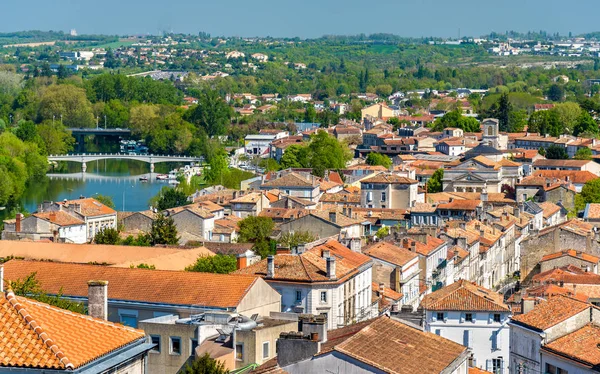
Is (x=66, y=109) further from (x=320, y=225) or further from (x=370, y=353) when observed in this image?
(x=370, y=353)

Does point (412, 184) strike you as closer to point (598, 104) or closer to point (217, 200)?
point (217, 200)

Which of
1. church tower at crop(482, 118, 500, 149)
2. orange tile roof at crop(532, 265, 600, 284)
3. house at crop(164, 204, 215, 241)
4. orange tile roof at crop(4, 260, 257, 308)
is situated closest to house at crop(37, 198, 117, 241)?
house at crop(164, 204, 215, 241)

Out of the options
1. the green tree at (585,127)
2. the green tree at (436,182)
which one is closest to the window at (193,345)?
the green tree at (436,182)

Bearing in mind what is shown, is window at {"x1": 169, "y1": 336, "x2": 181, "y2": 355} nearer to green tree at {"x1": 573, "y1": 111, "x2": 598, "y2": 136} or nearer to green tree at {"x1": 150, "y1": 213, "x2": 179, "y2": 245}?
green tree at {"x1": 150, "y1": 213, "x2": 179, "y2": 245}

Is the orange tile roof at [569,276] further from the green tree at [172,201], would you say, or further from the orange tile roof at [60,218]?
the green tree at [172,201]

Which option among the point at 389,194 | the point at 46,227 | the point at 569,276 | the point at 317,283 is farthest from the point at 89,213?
the point at 317,283

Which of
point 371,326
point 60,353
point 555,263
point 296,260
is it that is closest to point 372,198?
point 555,263
